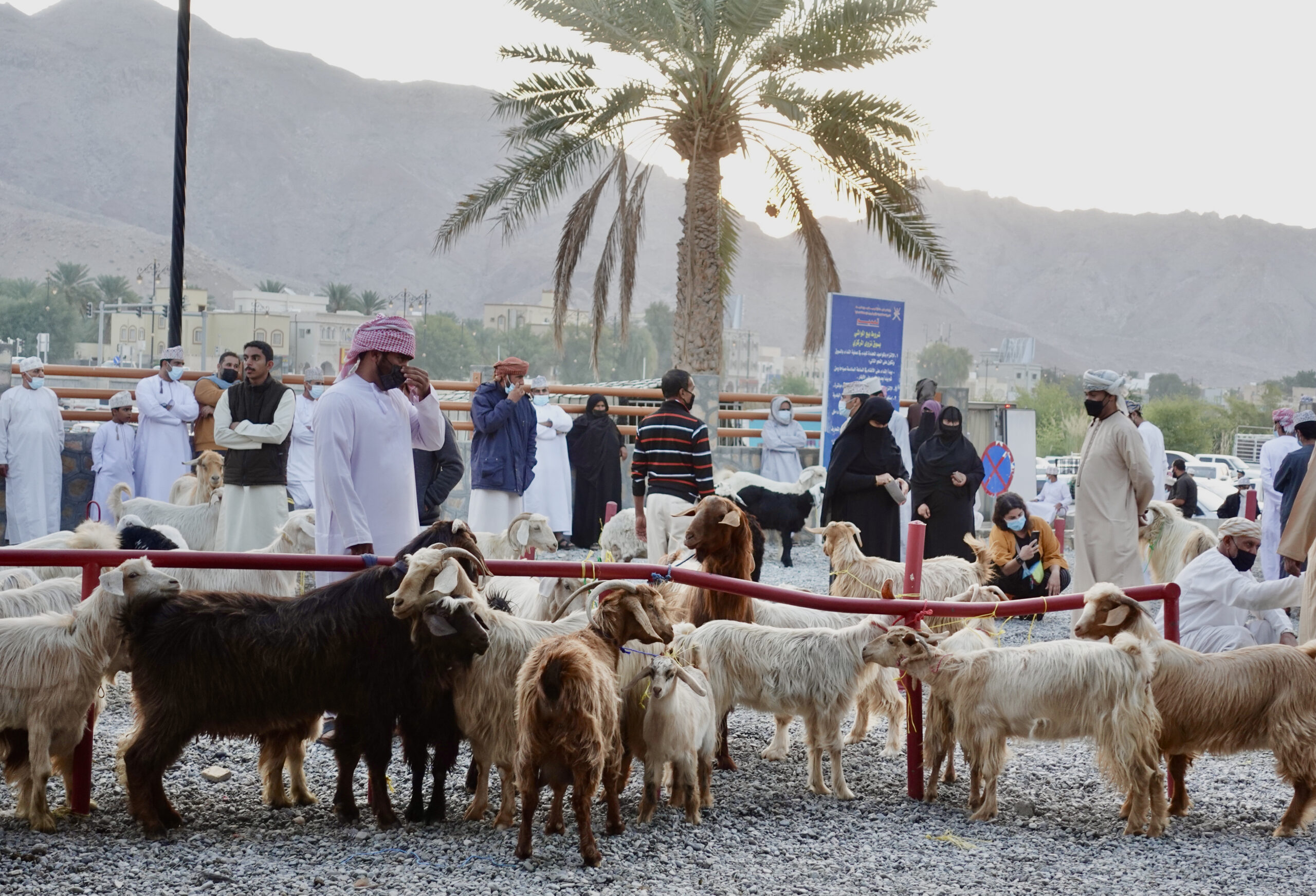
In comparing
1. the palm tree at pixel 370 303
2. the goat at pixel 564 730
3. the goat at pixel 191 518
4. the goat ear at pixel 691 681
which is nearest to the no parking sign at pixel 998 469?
the goat at pixel 191 518

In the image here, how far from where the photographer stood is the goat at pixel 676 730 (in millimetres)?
4703

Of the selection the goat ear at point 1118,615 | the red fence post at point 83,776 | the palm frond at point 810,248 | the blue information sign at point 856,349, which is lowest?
the red fence post at point 83,776

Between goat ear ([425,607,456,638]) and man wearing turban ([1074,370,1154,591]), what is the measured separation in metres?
4.43

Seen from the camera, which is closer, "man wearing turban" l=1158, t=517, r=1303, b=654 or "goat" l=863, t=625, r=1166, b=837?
"goat" l=863, t=625, r=1166, b=837

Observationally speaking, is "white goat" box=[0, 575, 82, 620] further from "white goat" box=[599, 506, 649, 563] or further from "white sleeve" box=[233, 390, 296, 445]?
"white goat" box=[599, 506, 649, 563]

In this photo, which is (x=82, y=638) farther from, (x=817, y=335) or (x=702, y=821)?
(x=817, y=335)

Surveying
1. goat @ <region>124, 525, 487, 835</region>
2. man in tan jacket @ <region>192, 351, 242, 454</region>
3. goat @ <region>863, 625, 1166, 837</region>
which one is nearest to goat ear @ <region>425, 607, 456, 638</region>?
goat @ <region>124, 525, 487, 835</region>

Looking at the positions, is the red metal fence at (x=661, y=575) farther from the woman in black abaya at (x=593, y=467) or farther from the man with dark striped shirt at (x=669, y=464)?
the woman in black abaya at (x=593, y=467)

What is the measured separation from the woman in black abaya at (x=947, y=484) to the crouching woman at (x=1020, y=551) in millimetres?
745

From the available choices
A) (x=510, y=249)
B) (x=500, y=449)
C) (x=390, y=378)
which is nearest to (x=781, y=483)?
(x=500, y=449)

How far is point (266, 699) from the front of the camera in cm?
449

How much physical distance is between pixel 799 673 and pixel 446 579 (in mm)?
1737

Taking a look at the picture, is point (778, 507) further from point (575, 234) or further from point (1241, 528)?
point (1241, 528)

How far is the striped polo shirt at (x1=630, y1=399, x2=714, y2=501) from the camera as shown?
7.99m
